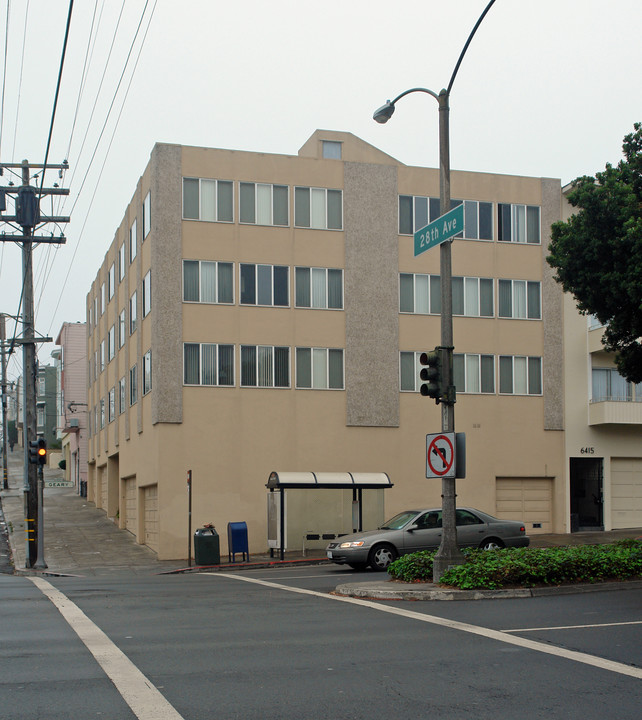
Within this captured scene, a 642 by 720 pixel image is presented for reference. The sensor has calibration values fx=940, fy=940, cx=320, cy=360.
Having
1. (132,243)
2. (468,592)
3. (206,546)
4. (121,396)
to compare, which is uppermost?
(132,243)

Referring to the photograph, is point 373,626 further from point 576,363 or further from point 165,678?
point 576,363

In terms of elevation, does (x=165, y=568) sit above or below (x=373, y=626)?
below

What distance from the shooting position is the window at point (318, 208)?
3375cm

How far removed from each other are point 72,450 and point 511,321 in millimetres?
44294

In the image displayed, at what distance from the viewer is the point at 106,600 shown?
15.7m

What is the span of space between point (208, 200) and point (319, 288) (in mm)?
4984

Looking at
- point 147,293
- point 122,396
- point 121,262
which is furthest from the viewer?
point 121,262

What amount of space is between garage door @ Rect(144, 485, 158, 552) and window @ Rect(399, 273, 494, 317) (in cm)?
1121

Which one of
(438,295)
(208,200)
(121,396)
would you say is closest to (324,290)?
(438,295)

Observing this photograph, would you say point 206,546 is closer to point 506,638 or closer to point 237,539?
point 237,539

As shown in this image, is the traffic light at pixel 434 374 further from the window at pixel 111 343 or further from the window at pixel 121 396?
the window at pixel 111 343

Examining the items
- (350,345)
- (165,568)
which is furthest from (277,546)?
(350,345)

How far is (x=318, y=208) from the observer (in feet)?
111

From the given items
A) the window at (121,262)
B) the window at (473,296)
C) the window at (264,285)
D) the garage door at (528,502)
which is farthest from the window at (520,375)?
the window at (121,262)
